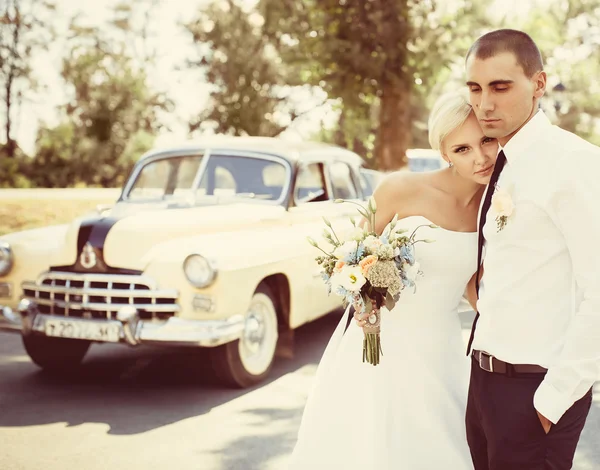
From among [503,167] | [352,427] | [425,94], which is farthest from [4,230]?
[503,167]

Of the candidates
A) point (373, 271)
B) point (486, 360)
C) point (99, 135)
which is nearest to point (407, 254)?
point (373, 271)

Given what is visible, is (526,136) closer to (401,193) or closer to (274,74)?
(401,193)

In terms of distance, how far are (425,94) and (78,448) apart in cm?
1478

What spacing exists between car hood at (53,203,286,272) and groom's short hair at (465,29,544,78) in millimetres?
3893

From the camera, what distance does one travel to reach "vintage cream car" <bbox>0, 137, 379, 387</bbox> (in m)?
5.50

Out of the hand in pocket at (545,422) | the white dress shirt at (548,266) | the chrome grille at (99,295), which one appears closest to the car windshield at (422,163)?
the chrome grille at (99,295)

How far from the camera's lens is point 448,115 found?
2842 mm

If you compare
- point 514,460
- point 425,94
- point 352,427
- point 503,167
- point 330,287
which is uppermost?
point 425,94

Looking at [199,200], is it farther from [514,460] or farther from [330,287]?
[514,460]

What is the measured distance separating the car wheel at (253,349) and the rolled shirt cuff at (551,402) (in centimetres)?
390

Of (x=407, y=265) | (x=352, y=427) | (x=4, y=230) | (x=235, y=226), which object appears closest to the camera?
(x=407, y=265)

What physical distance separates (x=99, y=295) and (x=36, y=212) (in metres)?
12.4

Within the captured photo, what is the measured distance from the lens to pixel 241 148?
724 centimetres

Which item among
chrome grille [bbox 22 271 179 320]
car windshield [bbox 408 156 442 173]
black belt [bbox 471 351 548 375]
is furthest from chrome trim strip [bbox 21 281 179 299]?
car windshield [bbox 408 156 442 173]
